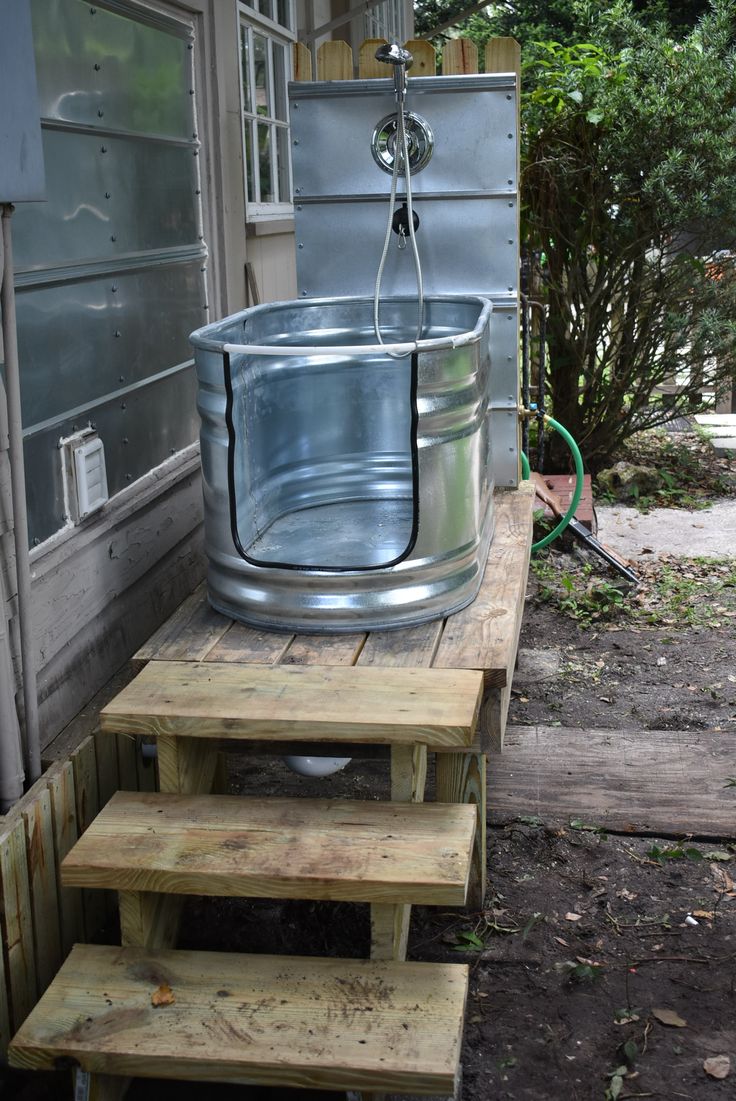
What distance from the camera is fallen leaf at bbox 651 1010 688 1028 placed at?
261 centimetres

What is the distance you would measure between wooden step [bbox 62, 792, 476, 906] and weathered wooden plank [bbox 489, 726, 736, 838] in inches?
40.9

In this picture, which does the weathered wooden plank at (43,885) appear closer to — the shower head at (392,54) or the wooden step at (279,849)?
the wooden step at (279,849)

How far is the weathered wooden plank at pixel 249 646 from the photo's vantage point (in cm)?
303

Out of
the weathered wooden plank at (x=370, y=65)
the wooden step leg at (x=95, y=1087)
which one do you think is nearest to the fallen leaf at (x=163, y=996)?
the wooden step leg at (x=95, y=1087)

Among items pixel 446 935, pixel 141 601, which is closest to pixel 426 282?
pixel 141 601

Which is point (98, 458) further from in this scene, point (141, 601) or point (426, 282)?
point (426, 282)

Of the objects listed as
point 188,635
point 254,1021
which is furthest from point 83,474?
point 254,1021

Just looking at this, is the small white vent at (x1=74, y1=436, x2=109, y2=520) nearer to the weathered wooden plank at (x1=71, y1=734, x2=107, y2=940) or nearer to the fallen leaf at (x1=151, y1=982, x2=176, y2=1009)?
the weathered wooden plank at (x1=71, y1=734, x2=107, y2=940)

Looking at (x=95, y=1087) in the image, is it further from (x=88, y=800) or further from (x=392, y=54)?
(x=392, y=54)

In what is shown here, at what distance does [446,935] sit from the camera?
3006 millimetres

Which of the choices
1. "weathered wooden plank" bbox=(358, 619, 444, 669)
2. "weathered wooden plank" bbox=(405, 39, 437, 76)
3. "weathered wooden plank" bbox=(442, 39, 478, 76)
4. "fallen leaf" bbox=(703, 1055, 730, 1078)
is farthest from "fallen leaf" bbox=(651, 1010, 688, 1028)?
"weathered wooden plank" bbox=(405, 39, 437, 76)

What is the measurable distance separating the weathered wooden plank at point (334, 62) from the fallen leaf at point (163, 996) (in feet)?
11.2

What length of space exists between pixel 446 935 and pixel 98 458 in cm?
156

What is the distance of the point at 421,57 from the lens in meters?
4.42
